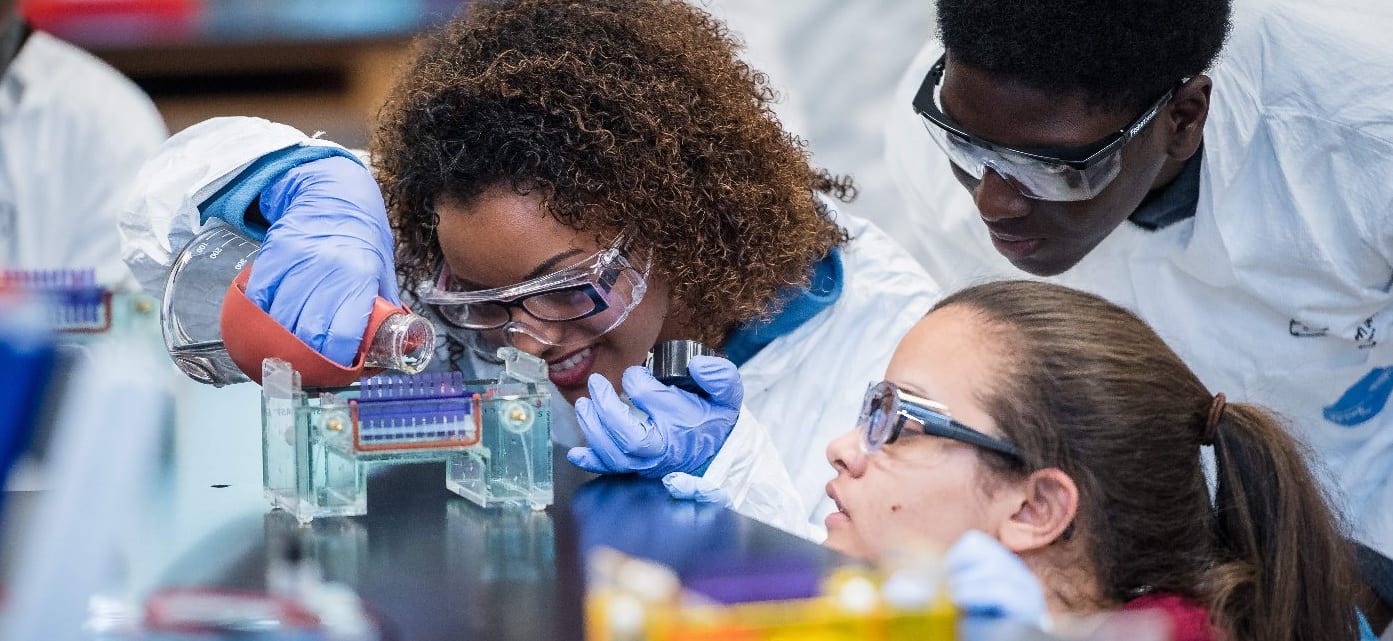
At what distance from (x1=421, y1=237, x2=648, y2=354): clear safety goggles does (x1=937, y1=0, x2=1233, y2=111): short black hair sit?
0.53 metres

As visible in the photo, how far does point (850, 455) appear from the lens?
133 cm

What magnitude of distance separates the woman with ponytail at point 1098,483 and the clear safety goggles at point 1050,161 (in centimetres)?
37

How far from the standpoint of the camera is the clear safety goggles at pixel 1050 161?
5.42ft

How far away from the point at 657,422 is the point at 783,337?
562 millimetres

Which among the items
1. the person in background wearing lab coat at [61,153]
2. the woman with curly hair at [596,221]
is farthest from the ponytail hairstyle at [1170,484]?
the person in background wearing lab coat at [61,153]

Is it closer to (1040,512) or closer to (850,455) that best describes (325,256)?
(850,455)

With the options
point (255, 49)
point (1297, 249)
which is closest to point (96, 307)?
point (1297, 249)

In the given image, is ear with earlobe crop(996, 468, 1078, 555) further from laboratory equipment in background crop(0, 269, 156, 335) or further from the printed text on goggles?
laboratory equipment in background crop(0, 269, 156, 335)

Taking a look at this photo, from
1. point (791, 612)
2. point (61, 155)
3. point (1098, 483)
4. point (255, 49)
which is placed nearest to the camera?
point (791, 612)

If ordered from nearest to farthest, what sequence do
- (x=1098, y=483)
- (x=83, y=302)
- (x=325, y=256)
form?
(x=1098, y=483) → (x=325, y=256) → (x=83, y=302)

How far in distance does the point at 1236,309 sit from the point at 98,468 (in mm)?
1782

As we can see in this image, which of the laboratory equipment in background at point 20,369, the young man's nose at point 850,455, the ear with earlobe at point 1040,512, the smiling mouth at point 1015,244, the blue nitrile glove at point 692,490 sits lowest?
the ear with earlobe at point 1040,512

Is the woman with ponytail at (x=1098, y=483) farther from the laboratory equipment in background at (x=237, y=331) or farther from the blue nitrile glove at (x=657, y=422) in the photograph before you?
the laboratory equipment in background at (x=237, y=331)

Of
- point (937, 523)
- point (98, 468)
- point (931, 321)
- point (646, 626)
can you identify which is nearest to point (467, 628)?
point (646, 626)
